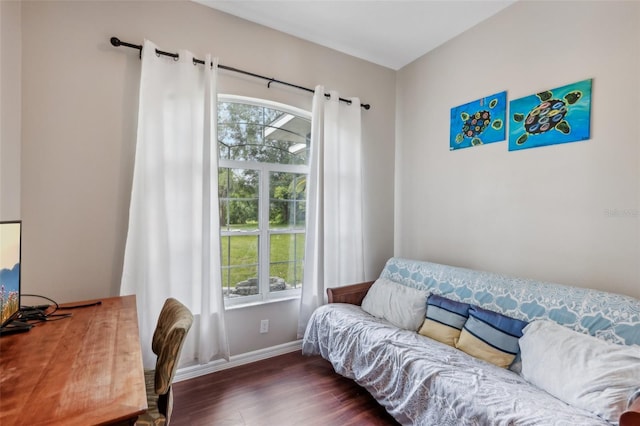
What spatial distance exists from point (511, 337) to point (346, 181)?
1793 mm

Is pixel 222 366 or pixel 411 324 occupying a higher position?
pixel 411 324

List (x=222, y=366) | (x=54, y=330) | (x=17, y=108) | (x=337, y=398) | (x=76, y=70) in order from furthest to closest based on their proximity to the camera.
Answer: (x=222, y=366)
(x=337, y=398)
(x=76, y=70)
(x=17, y=108)
(x=54, y=330)

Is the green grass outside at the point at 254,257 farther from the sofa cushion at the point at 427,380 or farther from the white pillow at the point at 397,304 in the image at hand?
the white pillow at the point at 397,304

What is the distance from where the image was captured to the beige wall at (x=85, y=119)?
1.74 m

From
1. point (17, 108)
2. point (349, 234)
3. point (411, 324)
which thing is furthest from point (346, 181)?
point (17, 108)

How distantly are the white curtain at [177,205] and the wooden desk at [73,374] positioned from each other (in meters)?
0.62

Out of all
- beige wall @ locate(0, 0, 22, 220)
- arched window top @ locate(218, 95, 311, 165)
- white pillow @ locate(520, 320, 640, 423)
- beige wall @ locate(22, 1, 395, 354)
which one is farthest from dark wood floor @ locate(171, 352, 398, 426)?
arched window top @ locate(218, 95, 311, 165)

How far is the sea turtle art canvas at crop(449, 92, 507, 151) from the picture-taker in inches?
90.3

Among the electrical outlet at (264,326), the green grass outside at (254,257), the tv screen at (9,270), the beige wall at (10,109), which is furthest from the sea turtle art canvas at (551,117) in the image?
the beige wall at (10,109)

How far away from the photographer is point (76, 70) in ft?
6.04

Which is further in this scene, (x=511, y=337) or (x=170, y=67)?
(x=170, y=67)

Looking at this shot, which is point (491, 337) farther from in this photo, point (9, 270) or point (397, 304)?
point (9, 270)

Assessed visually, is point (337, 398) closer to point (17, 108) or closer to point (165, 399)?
point (165, 399)

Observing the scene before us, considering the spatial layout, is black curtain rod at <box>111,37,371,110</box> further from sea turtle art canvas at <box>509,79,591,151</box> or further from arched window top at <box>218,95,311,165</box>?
sea turtle art canvas at <box>509,79,591,151</box>
